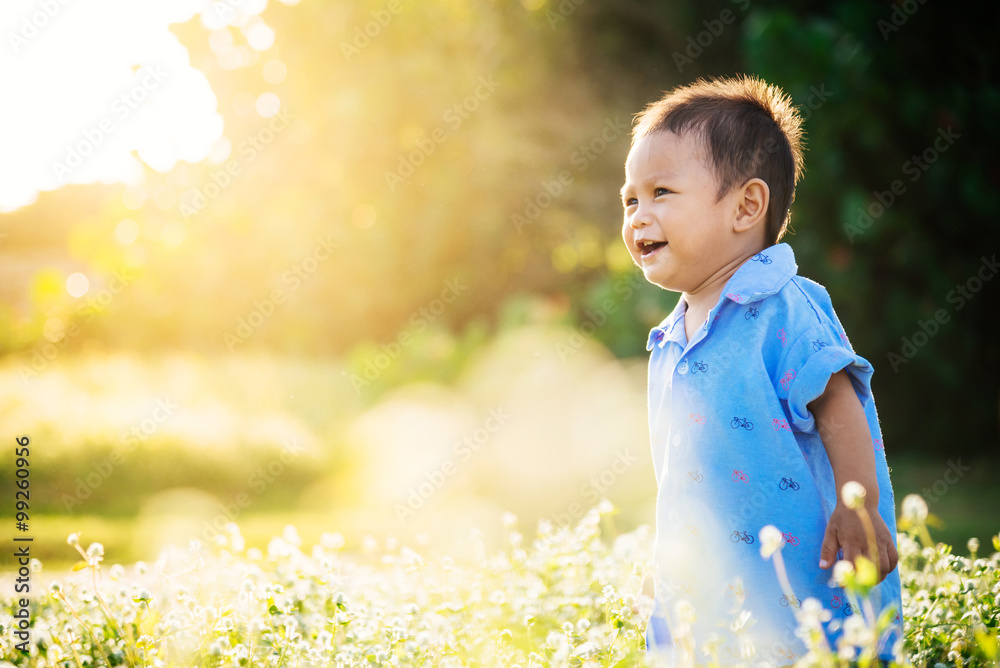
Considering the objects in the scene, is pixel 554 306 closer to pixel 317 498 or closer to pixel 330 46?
pixel 330 46

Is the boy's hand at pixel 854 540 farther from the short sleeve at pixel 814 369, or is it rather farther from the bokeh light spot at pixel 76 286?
the bokeh light spot at pixel 76 286

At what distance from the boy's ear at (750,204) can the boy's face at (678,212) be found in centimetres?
2

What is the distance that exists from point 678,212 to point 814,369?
2.05 feet

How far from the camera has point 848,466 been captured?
220 centimetres

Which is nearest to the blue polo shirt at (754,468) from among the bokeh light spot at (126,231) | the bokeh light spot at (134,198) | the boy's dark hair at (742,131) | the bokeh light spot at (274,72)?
the boy's dark hair at (742,131)

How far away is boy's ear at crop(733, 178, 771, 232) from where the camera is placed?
253cm

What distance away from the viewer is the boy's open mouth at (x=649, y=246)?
2.56 m

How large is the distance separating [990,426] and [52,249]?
818 inches

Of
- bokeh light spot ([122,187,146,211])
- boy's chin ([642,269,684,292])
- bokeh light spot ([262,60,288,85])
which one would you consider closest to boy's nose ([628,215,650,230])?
boy's chin ([642,269,684,292])

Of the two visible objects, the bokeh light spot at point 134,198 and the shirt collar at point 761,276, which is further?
the bokeh light spot at point 134,198

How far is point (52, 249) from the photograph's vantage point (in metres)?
20.7

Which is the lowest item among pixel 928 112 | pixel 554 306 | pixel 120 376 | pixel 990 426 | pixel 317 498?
pixel 990 426

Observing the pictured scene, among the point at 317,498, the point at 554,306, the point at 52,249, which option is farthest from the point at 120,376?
the point at 52,249

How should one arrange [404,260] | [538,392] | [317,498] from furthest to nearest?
1. [404,260]
2. [538,392]
3. [317,498]
